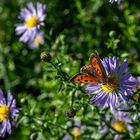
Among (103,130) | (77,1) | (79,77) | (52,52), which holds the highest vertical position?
(77,1)

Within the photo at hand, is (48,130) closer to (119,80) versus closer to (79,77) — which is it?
(119,80)

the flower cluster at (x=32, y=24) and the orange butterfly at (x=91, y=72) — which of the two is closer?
the orange butterfly at (x=91, y=72)

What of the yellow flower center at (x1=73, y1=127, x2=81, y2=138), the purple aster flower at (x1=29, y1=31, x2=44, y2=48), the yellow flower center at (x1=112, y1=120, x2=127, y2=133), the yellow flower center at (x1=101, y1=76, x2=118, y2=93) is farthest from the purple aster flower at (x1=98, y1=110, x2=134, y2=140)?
the purple aster flower at (x1=29, y1=31, x2=44, y2=48)

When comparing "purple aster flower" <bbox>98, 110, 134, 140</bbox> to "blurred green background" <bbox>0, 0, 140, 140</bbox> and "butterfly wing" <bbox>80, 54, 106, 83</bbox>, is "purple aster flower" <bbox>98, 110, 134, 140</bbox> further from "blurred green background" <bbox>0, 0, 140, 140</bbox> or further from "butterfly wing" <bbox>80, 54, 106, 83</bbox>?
"butterfly wing" <bbox>80, 54, 106, 83</bbox>

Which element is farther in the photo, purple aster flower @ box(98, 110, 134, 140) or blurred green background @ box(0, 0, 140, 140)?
blurred green background @ box(0, 0, 140, 140)

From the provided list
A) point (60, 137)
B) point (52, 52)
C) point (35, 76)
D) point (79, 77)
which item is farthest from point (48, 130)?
point (35, 76)

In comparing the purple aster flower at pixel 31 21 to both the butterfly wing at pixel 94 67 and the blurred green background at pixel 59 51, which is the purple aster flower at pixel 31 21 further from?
the butterfly wing at pixel 94 67

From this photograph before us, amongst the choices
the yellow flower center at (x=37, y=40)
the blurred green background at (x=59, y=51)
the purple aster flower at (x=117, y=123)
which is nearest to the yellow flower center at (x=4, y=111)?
the blurred green background at (x=59, y=51)
